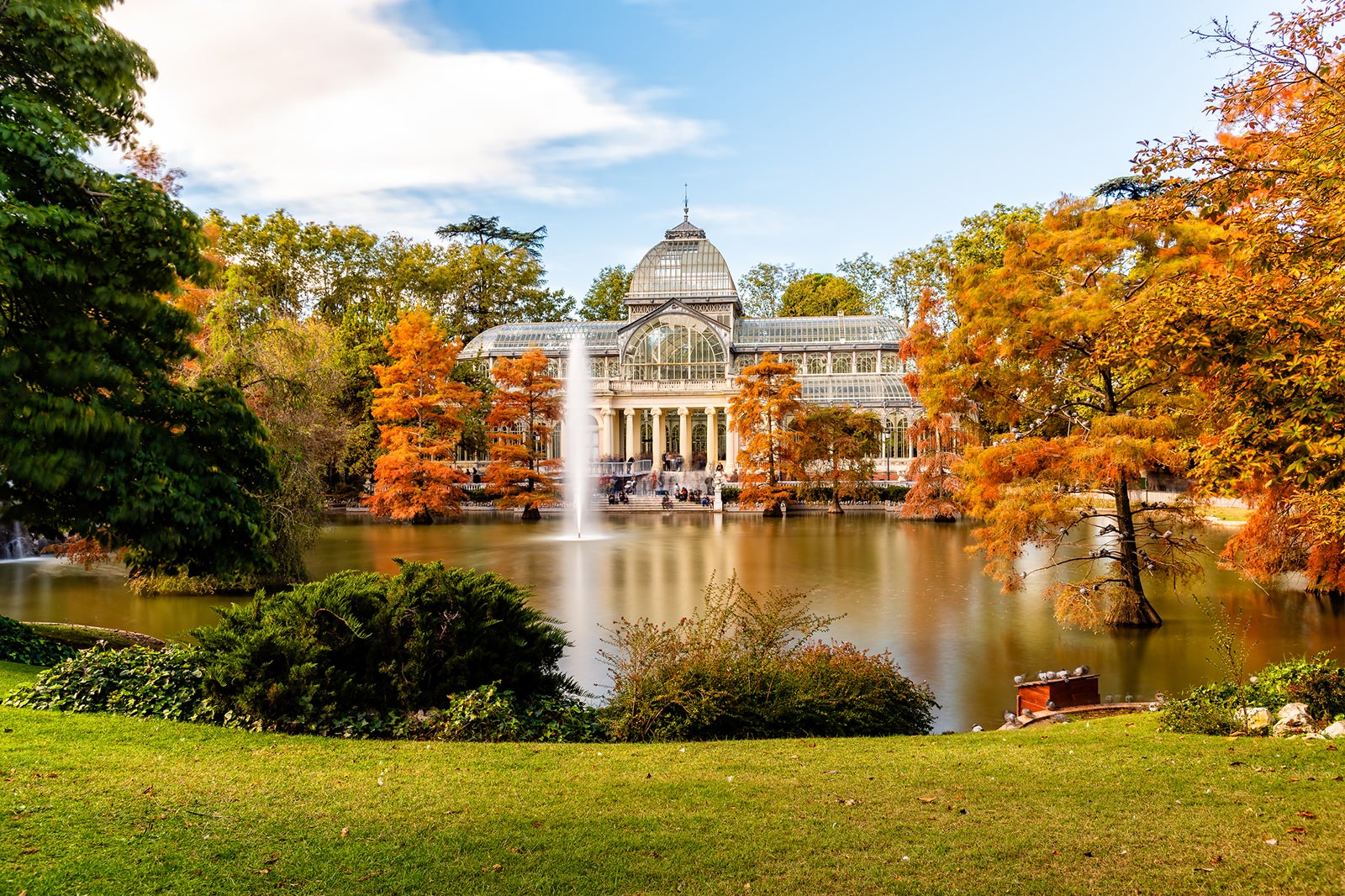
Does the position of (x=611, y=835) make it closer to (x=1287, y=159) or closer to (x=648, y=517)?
(x=1287, y=159)

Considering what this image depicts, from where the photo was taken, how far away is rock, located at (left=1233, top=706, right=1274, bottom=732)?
Result: 7129 millimetres

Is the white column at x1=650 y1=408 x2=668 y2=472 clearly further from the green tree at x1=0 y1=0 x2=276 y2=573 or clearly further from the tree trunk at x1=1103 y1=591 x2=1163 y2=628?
the green tree at x1=0 y1=0 x2=276 y2=573

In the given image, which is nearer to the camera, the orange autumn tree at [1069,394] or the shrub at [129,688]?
the shrub at [129,688]

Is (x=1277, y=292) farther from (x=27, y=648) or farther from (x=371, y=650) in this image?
(x=27, y=648)

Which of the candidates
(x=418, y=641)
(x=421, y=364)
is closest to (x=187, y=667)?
(x=418, y=641)

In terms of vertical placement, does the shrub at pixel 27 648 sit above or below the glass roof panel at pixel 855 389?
below

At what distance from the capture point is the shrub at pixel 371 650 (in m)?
7.37

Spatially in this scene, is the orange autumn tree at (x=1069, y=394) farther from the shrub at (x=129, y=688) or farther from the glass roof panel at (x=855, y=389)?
the glass roof panel at (x=855, y=389)

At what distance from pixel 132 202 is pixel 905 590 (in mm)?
15750

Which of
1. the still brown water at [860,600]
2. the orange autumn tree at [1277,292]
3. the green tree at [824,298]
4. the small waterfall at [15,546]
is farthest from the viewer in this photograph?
the green tree at [824,298]

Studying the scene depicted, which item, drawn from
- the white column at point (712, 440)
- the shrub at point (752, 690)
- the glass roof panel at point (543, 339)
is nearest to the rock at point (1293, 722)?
the shrub at point (752, 690)

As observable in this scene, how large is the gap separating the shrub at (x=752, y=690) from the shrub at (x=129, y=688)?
3.59 meters

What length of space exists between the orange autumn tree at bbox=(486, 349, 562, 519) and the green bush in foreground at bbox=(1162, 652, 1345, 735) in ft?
95.9

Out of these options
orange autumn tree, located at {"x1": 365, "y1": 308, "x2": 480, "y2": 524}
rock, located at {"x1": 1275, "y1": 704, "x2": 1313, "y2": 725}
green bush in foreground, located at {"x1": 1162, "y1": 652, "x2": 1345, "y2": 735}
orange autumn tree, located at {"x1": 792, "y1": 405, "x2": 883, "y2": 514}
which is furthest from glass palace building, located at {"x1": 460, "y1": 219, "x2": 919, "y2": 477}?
rock, located at {"x1": 1275, "y1": 704, "x2": 1313, "y2": 725}
